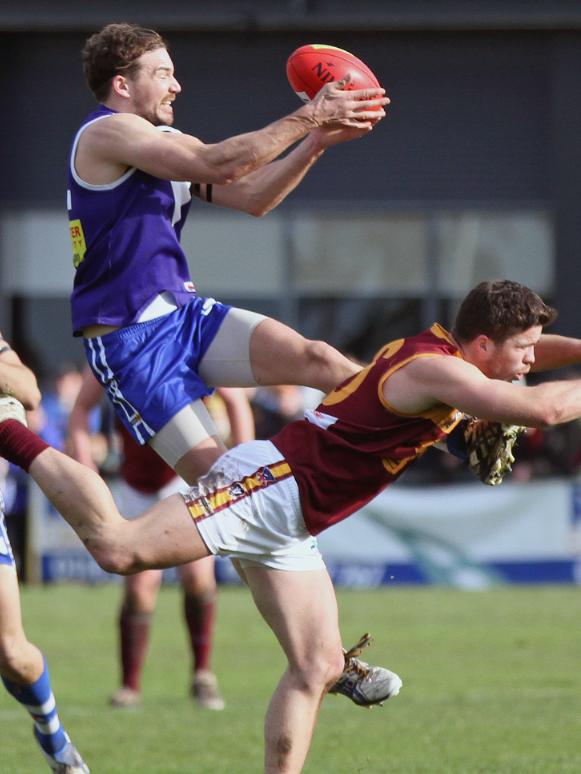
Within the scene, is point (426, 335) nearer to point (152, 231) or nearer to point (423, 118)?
point (152, 231)

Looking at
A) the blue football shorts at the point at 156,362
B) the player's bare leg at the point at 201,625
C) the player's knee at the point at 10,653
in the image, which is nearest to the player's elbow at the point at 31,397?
the blue football shorts at the point at 156,362

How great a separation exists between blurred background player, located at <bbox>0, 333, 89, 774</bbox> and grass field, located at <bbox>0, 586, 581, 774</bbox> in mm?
890

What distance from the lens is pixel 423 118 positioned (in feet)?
77.4

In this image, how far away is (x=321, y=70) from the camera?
6523 mm

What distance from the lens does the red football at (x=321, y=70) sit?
6.43 meters

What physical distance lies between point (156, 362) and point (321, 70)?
4.40ft

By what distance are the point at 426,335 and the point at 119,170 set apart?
141cm

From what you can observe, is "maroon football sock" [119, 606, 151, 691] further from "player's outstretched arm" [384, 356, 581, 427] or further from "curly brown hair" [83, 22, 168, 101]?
"player's outstretched arm" [384, 356, 581, 427]

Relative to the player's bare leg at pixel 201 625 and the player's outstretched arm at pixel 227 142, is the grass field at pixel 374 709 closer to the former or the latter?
the player's bare leg at pixel 201 625

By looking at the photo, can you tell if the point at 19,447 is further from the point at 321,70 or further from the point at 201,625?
the point at 201,625

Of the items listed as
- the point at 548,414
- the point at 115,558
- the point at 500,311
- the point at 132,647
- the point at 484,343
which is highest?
the point at 500,311

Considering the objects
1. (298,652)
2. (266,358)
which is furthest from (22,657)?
(266,358)

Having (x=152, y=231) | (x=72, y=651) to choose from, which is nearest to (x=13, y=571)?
Result: (x=152, y=231)

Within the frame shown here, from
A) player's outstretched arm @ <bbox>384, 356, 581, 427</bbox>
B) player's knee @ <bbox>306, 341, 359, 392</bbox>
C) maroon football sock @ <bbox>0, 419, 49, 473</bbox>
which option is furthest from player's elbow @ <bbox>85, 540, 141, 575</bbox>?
player's outstretched arm @ <bbox>384, 356, 581, 427</bbox>
